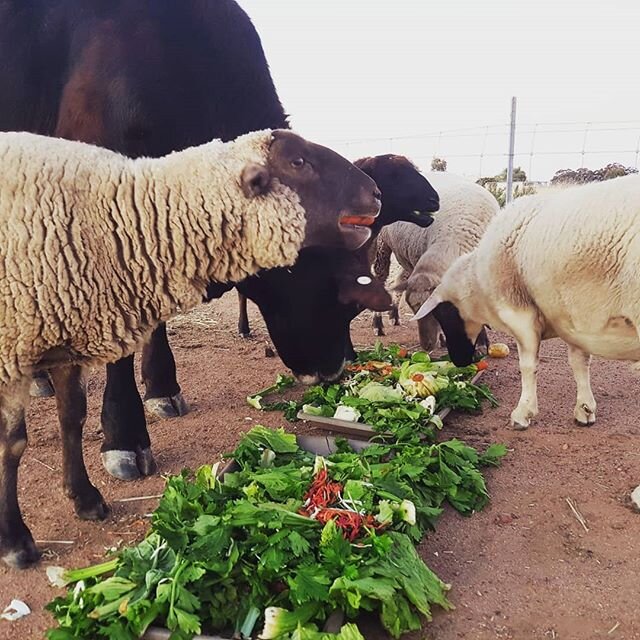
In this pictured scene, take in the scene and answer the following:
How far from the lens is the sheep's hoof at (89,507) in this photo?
3.38 m

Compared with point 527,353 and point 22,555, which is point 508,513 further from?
point 22,555

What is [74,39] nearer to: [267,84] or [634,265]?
[267,84]

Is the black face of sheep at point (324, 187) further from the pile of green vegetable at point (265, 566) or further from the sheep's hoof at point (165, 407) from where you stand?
the sheep's hoof at point (165, 407)

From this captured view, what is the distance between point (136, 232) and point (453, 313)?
3.01 metres

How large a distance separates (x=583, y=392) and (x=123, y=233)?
3.23 meters

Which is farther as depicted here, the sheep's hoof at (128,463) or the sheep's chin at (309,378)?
the sheep's chin at (309,378)

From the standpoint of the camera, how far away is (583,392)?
4.62 m

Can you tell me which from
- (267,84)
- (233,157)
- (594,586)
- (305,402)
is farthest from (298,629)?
(267,84)

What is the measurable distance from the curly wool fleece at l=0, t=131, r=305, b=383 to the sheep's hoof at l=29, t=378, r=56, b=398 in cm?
262

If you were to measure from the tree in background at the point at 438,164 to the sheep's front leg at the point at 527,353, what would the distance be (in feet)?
56.0

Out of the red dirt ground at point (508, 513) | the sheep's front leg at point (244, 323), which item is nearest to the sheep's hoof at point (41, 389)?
the red dirt ground at point (508, 513)

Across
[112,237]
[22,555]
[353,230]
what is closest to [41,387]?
[22,555]

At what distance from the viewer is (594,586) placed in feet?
9.20

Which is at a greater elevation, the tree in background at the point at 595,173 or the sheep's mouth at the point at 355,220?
the sheep's mouth at the point at 355,220
